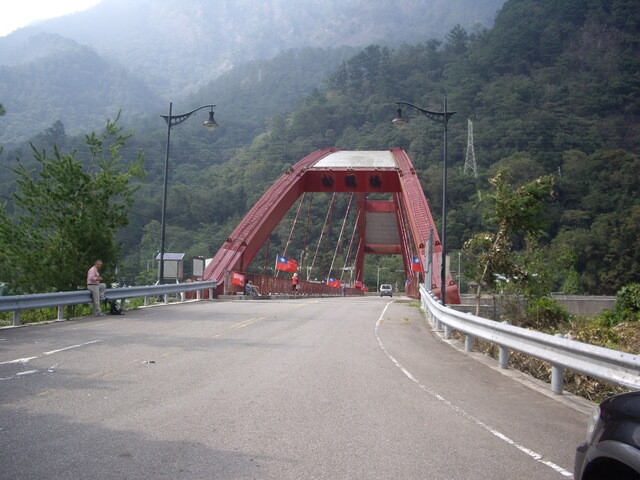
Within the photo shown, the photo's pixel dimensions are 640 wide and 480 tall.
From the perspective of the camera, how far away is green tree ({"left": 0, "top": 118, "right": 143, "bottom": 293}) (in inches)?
756

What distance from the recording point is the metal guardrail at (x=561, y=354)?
6754mm

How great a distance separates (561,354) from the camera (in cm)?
855

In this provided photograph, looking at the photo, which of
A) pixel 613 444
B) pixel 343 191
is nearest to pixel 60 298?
pixel 613 444

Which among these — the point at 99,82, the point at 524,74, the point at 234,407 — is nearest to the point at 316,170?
the point at 234,407

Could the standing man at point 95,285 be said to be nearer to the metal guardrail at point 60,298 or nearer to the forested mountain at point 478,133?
the metal guardrail at point 60,298

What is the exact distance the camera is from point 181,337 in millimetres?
13641

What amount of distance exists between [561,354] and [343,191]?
42.0m

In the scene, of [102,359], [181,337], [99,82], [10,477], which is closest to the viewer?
[10,477]

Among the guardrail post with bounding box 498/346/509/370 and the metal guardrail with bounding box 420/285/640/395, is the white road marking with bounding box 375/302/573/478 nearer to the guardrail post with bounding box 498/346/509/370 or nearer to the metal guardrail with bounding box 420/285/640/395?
the metal guardrail with bounding box 420/285/640/395

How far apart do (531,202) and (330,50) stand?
171 metres

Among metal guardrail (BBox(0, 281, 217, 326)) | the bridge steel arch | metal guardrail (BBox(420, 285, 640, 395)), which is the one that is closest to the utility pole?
the bridge steel arch

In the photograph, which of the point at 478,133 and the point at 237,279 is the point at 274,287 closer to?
the point at 237,279

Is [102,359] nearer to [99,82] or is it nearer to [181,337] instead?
[181,337]

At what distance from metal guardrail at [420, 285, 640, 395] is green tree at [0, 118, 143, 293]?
11771 mm
